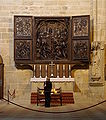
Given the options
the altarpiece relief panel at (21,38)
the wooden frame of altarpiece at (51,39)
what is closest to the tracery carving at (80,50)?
the wooden frame of altarpiece at (51,39)

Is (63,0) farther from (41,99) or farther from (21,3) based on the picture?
(41,99)

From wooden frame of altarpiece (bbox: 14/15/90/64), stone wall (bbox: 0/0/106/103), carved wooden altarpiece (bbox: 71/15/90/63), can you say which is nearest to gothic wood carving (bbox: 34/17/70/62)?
wooden frame of altarpiece (bbox: 14/15/90/64)

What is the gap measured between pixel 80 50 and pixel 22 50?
2819 mm

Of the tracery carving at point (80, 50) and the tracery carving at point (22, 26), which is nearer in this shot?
the tracery carving at point (80, 50)

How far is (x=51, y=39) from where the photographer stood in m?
15.3

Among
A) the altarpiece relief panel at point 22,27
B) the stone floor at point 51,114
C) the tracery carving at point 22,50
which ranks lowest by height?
the stone floor at point 51,114

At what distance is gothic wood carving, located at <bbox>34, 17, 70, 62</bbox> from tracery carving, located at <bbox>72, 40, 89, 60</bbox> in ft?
1.52

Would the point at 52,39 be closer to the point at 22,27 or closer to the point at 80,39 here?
the point at 80,39

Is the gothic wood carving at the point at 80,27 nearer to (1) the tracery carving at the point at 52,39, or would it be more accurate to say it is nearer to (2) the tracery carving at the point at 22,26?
(1) the tracery carving at the point at 52,39

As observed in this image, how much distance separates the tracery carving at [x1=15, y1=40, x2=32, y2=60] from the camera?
48.6ft

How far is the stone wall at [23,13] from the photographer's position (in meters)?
15.4

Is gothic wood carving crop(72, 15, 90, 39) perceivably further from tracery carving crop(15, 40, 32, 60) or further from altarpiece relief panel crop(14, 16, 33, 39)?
tracery carving crop(15, 40, 32, 60)

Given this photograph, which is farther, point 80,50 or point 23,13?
point 23,13

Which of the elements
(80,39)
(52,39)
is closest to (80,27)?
(80,39)
